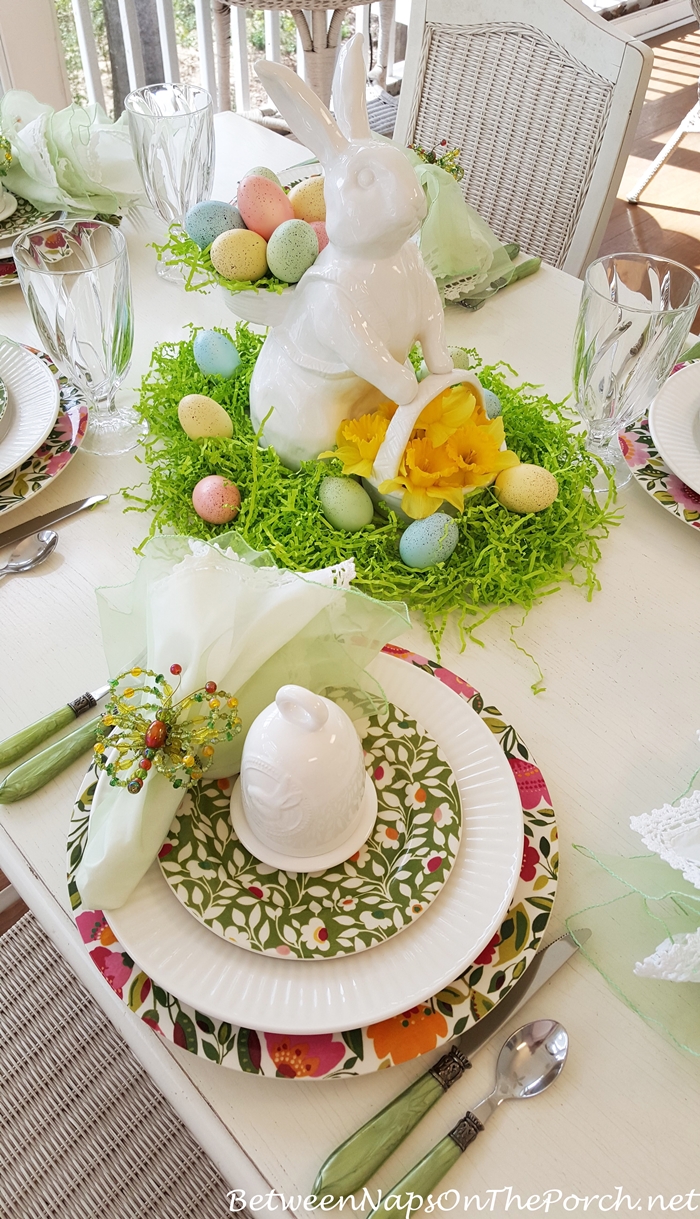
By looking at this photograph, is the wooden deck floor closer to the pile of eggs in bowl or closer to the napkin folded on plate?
the pile of eggs in bowl

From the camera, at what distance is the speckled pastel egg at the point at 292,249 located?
0.78 metres

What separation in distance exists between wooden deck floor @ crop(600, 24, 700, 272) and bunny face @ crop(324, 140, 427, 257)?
95.5 inches

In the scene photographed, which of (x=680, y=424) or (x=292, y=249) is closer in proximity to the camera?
(x=292, y=249)

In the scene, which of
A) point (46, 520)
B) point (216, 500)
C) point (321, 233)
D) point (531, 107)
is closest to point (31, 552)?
point (46, 520)

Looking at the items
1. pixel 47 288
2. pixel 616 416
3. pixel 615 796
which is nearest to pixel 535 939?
pixel 615 796

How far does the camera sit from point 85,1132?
83 cm

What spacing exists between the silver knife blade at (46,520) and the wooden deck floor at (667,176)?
250cm

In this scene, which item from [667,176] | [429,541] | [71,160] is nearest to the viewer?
[429,541]

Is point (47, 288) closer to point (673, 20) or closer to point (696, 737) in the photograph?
point (696, 737)

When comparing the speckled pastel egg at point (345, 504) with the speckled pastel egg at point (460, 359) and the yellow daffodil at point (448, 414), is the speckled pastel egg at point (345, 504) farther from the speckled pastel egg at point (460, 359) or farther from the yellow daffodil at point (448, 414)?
the speckled pastel egg at point (460, 359)

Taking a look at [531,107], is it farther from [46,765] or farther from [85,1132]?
[85,1132]

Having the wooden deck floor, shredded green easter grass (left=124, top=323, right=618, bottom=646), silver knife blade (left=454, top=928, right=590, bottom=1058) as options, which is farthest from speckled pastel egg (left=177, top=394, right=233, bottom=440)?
the wooden deck floor

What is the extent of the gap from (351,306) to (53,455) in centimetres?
35

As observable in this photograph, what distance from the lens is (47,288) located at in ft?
2.75
